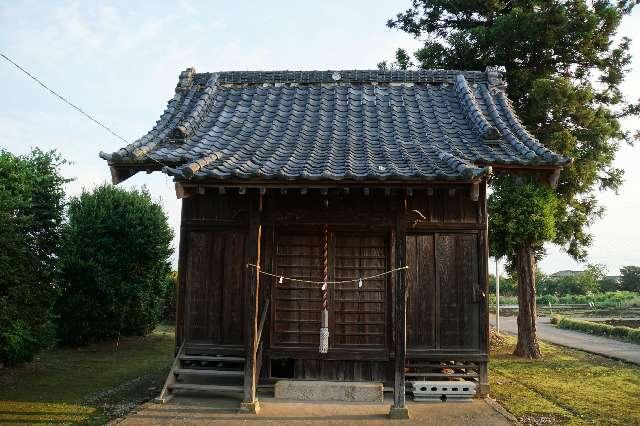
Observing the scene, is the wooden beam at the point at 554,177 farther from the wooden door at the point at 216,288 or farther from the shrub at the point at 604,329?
the shrub at the point at 604,329

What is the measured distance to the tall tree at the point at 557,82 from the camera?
45.3ft

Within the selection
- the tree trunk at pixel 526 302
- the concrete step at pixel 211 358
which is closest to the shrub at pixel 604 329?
the tree trunk at pixel 526 302

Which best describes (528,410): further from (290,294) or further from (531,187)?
(531,187)

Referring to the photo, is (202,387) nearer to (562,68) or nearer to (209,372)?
(209,372)

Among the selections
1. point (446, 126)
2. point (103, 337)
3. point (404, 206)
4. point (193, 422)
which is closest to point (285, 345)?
point (193, 422)

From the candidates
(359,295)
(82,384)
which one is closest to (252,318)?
(359,295)

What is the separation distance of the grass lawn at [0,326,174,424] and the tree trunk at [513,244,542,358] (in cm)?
973

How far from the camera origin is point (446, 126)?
10.1 meters

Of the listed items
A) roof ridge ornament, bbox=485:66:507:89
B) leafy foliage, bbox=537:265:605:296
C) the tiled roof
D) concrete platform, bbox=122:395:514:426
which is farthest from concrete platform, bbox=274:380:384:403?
leafy foliage, bbox=537:265:605:296

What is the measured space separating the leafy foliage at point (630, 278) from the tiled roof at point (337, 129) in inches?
2424

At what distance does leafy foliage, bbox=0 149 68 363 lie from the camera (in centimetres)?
1098

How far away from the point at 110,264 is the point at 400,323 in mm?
11200

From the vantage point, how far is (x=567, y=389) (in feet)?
32.7

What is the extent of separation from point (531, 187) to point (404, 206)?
7.09m
